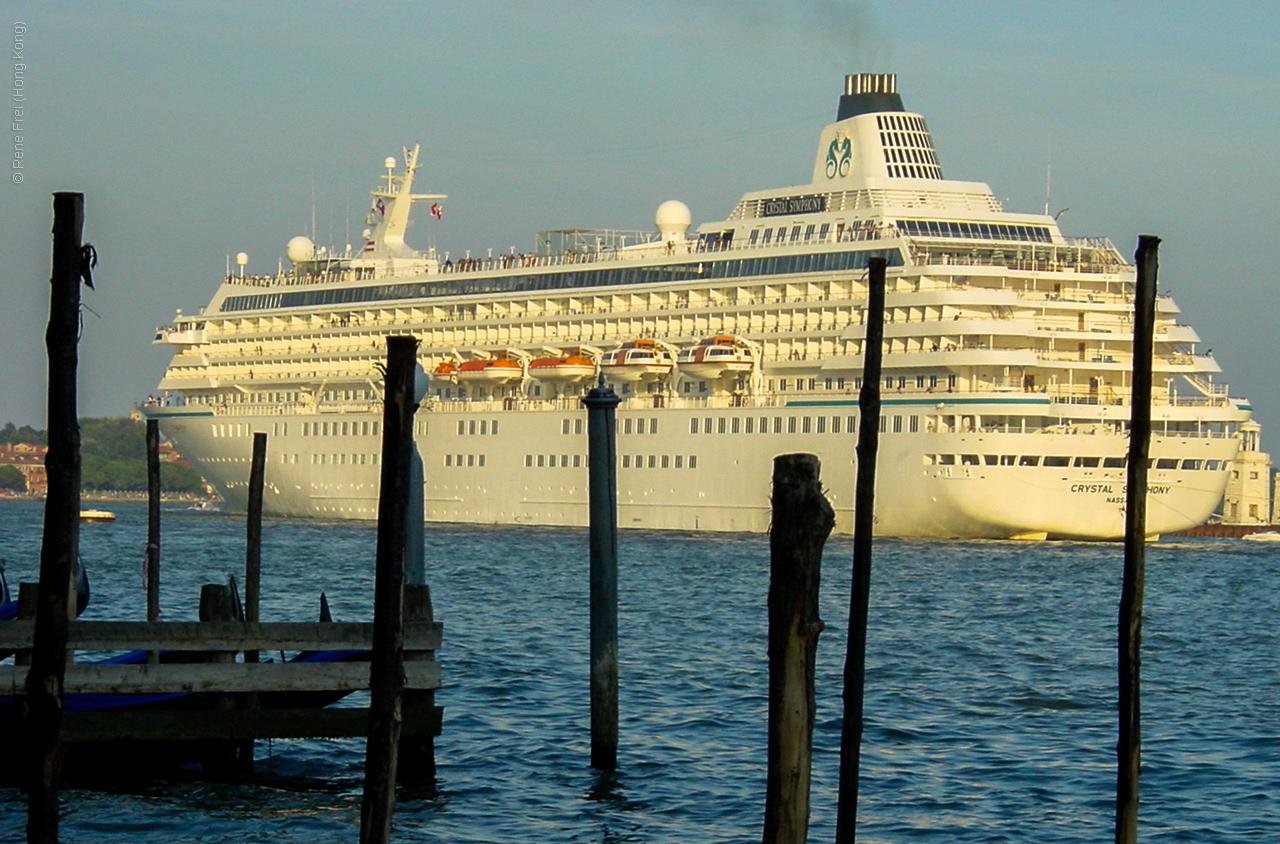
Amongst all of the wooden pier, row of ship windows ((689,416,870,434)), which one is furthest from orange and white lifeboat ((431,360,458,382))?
the wooden pier

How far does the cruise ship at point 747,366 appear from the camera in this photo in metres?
54.8

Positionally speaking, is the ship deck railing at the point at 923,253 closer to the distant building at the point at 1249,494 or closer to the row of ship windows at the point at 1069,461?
the row of ship windows at the point at 1069,461

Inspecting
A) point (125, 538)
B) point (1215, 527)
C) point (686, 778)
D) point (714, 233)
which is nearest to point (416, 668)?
point (686, 778)

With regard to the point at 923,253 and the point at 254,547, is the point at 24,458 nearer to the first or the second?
the point at 923,253

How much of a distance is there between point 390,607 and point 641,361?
52.1m

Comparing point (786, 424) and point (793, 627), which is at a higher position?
point (786, 424)

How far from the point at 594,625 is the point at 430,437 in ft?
179

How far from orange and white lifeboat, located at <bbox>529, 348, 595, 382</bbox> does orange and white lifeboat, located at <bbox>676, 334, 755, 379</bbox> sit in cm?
476

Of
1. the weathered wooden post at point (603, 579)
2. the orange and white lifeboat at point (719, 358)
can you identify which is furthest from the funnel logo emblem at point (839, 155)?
the weathered wooden post at point (603, 579)

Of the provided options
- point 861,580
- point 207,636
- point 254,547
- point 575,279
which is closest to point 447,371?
point 575,279

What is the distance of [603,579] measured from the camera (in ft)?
53.1

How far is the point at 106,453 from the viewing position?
194 m

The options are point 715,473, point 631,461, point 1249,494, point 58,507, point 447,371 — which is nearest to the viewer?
point 58,507

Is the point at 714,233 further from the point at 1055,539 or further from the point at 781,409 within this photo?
the point at 1055,539
